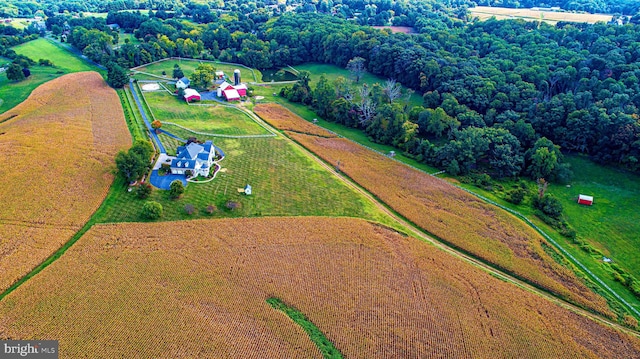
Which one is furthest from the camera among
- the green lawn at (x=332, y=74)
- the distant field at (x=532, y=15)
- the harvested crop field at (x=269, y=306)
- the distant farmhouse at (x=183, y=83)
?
the distant field at (x=532, y=15)

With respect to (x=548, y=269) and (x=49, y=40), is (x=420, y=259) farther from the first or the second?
(x=49, y=40)

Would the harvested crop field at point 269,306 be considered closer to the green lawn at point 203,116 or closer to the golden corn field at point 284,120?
the green lawn at point 203,116

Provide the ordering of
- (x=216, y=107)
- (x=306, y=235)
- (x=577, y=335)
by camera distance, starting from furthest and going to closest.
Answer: (x=216, y=107) → (x=306, y=235) → (x=577, y=335)

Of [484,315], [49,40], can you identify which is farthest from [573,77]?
[49,40]

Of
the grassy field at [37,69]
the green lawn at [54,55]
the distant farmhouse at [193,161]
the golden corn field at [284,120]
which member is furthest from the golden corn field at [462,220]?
the green lawn at [54,55]

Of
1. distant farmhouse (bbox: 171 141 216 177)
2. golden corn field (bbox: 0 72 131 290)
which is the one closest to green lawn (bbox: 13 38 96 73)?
golden corn field (bbox: 0 72 131 290)

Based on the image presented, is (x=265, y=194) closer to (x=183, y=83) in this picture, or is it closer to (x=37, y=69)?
(x=183, y=83)

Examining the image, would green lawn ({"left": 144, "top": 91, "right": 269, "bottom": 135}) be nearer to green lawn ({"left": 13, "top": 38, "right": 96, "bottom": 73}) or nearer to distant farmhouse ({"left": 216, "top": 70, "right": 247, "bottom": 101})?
distant farmhouse ({"left": 216, "top": 70, "right": 247, "bottom": 101})
